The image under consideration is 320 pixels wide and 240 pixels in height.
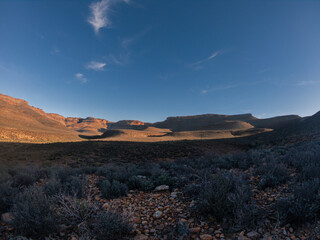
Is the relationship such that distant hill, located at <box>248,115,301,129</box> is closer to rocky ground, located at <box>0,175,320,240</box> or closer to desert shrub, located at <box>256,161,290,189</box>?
desert shrub, located at <box>256,161,290,189</box>

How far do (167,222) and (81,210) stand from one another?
4.73 ft

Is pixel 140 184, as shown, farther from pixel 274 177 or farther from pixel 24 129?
pixel 24 129

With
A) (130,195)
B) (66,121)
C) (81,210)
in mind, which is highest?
(66,121)

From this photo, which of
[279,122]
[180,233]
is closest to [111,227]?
[180,233]

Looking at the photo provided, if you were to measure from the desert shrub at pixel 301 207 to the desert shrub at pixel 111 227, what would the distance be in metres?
2.17

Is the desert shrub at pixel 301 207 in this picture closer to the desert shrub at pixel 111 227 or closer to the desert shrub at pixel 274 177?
the desert shrub at pixel 274 177

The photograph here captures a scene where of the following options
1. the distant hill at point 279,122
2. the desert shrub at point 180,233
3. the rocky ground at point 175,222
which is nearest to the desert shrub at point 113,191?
the rocky ground at point 175,222

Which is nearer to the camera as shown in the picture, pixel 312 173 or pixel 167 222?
pixel 167 222

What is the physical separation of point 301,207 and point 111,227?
2.62m

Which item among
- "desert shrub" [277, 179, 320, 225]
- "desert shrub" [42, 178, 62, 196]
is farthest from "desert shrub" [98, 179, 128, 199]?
"desert shrub" [277, 179, 320, 225]

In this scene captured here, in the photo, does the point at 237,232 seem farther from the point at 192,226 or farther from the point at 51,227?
the point at 51,227

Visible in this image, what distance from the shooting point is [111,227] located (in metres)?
2.17

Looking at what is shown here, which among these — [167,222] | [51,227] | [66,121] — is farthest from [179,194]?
[66,121]

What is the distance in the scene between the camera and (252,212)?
2268mm
